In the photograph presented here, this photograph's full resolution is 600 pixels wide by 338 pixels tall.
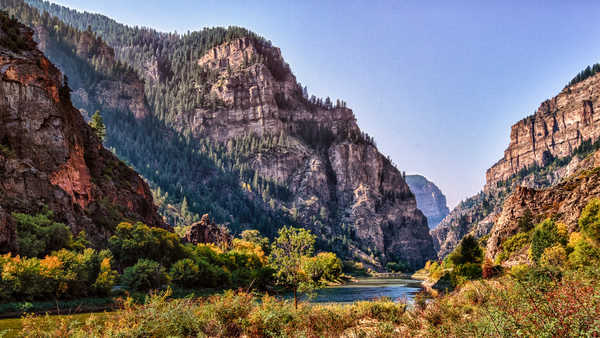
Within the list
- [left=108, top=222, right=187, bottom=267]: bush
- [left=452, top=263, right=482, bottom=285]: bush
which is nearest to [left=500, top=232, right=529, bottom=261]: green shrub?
[left=452, top=263, right=482, bottom=285]: bush

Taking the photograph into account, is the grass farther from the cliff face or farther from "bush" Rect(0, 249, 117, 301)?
the cliff face

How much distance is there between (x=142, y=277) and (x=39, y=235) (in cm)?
1326

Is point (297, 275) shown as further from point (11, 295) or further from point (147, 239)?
point (147, 239)

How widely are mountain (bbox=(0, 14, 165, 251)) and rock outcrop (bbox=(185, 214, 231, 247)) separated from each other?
48.1 metres

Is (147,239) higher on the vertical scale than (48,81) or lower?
lower

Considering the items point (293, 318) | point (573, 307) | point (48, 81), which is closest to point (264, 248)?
point (48, 81)

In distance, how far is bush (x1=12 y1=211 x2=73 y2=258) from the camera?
43.5 metres

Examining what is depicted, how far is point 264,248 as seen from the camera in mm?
139250

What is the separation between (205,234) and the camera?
402 feet

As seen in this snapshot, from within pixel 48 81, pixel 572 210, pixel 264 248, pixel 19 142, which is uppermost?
pixel 48 81

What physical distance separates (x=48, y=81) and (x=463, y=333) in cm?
6561

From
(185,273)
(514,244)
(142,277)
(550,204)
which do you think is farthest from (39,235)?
(550,204)

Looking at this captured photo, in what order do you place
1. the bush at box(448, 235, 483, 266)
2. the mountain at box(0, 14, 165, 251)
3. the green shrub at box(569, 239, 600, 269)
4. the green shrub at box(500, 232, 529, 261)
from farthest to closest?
the bush at box(448, 235, 483, 266) → the green shrub at box(500, 232, 529, 261) → the mountain at box(0, 14, 165, 251) → the green shrub at box(569, 239, 600, 269)

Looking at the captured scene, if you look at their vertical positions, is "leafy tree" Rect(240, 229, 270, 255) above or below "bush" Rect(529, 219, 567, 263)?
→ below
